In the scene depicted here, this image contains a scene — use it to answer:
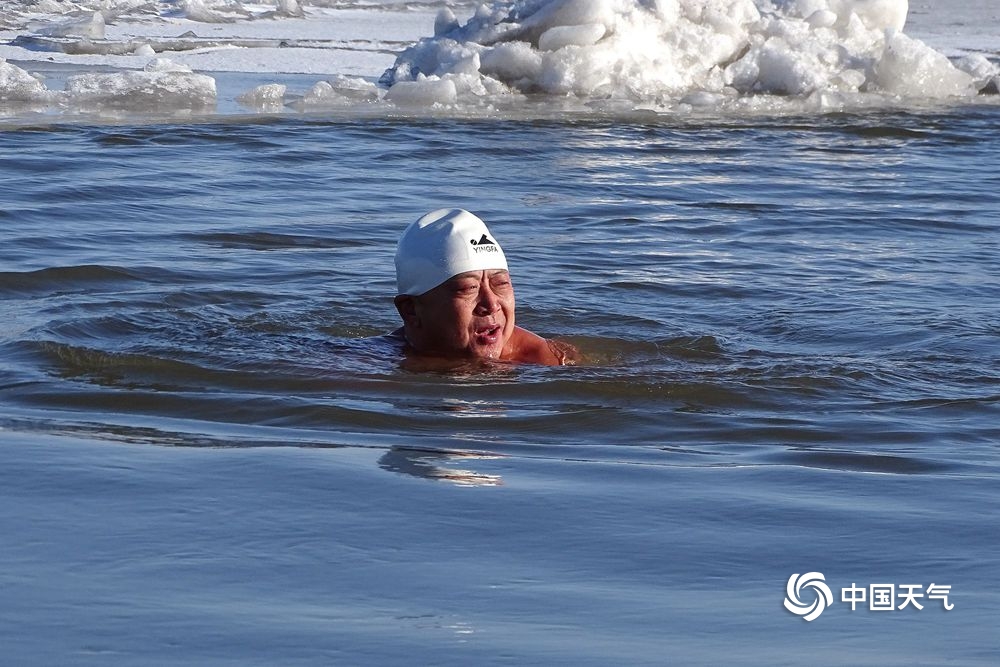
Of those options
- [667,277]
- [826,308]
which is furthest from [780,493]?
[667,277]

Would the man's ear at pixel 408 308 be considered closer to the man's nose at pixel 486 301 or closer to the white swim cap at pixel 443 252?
the white swim cap at pixel 443 252

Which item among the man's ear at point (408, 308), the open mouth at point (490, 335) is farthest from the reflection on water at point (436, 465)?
the man's ear at point (408, 308)

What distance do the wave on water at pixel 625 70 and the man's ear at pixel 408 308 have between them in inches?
344

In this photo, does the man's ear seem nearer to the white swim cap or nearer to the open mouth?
the white swim cap

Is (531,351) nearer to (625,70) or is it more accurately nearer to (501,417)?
(501,417)

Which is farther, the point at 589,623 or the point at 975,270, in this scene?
the point at 975,270

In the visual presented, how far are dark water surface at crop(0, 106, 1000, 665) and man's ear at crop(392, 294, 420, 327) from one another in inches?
9.4

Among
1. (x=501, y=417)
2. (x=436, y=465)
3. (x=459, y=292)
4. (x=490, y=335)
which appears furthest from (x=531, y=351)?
(x=436, y=465)

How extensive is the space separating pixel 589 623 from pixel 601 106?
12878 mm

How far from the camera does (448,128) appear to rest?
47.0 ft

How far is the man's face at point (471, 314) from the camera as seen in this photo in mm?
6355

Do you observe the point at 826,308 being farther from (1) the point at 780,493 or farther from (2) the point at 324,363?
(1) the point at 780,493

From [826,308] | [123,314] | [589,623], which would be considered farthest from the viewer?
[826,308]

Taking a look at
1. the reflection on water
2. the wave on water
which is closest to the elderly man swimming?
the reflection on water
